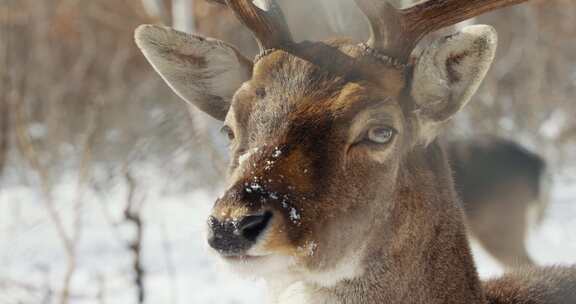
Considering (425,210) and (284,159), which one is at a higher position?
(284,159)

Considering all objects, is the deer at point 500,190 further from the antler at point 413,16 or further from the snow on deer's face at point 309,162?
the snow on deer's face at point 309,162

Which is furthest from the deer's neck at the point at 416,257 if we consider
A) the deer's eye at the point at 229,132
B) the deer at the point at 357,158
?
the deer's eye at the point at 229,132

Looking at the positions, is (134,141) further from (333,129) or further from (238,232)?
(238,232)

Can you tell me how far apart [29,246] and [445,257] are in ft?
20.5

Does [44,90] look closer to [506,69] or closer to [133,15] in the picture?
[133,15]

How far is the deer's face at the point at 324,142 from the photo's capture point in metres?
2.44

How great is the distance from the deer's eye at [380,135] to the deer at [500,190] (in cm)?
490

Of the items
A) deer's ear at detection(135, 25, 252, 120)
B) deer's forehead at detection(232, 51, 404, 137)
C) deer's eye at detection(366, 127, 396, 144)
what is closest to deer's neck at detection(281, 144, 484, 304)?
deer's eye at detection(366, 127, 396, 144)

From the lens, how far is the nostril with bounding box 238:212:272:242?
2.35 metres

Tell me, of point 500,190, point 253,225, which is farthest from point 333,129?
point 500,190

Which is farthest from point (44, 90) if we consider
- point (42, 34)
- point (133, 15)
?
point (133, 15)

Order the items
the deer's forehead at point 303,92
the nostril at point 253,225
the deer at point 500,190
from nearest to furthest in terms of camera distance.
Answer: the nostril at point 253,225, the deer's forehead at point 303,92, the deer at point 500,190

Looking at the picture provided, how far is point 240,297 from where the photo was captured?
21.9 feet

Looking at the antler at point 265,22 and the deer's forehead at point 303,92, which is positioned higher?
the antler at point 265,22
